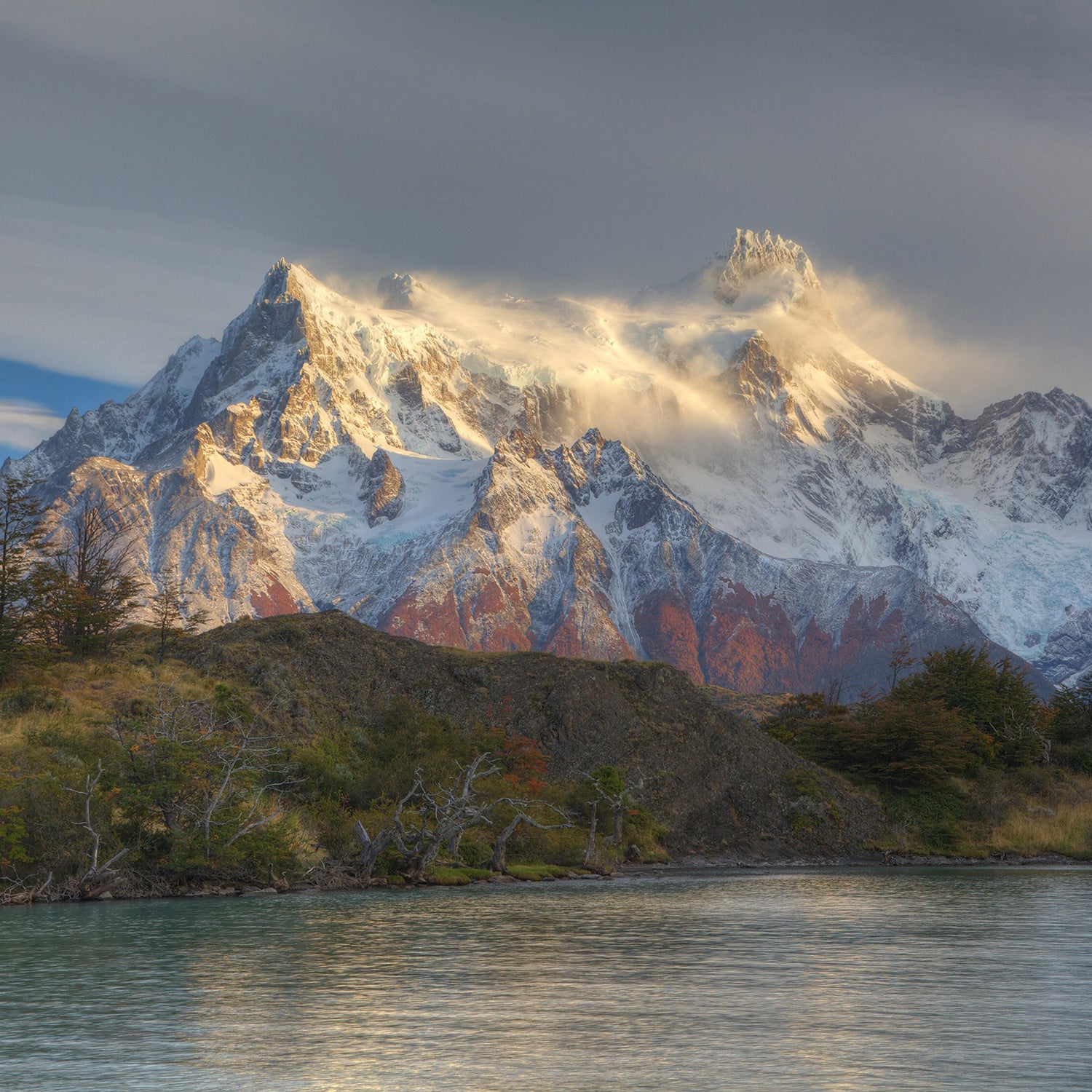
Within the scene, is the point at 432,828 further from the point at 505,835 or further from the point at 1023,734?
the point at 1023,734

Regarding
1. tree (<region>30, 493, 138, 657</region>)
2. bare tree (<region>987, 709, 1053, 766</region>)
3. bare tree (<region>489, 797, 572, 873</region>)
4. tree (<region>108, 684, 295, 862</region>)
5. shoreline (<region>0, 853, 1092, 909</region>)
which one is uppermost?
tree (<region>30, 493, 138, 657</region>)

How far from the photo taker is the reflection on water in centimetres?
2539

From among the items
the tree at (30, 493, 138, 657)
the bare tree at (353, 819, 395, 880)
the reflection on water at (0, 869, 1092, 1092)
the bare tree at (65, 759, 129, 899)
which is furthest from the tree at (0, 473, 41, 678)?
the reflection on water at (0, 869, 1092, 1092)

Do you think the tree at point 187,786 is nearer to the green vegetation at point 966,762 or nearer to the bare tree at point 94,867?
the bare tree at point 94,867

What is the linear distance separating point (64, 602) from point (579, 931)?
174 feet

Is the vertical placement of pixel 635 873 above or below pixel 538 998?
below

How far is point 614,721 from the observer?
373 feet

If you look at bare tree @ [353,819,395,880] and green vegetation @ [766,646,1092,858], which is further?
green vegetation @ [766,646,1092,858]

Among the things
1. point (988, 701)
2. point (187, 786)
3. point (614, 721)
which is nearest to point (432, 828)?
point (187, 786)

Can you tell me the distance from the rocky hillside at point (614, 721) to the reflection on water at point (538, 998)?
47.9 metres

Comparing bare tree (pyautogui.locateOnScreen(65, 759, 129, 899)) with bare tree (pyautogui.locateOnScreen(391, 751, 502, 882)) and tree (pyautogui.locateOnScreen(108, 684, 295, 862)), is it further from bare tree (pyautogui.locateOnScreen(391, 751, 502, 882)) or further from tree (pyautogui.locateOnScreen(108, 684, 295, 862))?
bare tree (pyautogui.locateOnScreen(391, 751, 502, 882))

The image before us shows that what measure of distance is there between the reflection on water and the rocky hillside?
47867 millimetres

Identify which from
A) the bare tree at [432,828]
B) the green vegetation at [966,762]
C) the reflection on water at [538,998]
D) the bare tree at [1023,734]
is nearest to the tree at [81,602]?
the bare tree at [432,828]

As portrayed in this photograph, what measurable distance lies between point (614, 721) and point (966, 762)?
119 feet
